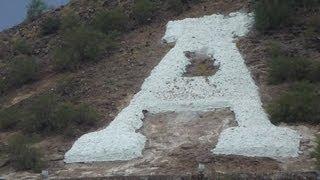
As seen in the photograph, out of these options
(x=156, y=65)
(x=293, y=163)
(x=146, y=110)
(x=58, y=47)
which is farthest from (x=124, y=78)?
(x=293, y=163)

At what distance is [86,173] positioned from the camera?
15.8 metres

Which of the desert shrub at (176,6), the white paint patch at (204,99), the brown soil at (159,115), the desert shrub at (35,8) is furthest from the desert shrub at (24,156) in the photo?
the desert shrub at (35,8)

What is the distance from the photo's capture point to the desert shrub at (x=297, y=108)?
16688 millimetres

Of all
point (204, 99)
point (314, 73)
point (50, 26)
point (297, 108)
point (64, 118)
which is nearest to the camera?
point (297, 108)

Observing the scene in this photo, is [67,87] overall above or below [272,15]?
below

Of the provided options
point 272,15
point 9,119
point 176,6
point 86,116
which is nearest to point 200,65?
point 272,15

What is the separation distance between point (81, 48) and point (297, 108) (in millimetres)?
10443

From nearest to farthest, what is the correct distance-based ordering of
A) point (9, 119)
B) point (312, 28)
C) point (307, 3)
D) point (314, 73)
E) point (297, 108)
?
point (297, 108), point (314, 73), point (9, 119), point (312, 28), point (307, 3)

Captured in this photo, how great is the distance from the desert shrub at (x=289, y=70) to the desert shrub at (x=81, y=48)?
7676mm

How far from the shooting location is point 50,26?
3022 centimetres

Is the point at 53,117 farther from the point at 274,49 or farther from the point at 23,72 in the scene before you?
the point at 274,49

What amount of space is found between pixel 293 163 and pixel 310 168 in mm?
540

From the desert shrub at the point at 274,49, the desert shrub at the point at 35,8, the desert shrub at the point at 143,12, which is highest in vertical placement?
the desert shrub at the point at 35,8

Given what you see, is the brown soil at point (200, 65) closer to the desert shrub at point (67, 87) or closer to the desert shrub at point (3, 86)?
the desert shrub at point (67, 87)
